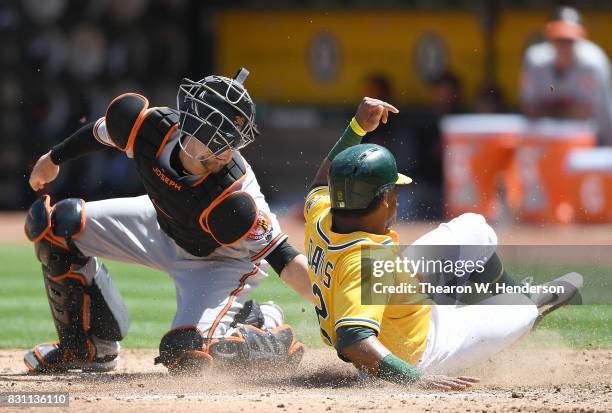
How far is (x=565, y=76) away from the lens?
1209cm

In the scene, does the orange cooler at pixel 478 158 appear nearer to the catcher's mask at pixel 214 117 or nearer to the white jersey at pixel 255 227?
the white jersey at pixel 255 227

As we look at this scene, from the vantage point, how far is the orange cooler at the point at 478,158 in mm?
12766

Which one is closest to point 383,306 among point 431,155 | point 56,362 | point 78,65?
point 56,362

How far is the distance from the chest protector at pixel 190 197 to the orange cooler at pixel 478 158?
6.85 meters

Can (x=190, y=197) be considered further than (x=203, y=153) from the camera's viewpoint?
Yes

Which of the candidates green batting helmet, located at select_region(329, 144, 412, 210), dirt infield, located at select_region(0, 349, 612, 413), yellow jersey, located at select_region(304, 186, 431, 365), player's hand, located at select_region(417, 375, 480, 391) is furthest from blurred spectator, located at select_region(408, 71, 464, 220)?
player's hand, located at select_region(417, 375, 480, 391)

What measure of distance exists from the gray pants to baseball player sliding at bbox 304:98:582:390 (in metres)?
0.68

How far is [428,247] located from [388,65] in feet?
31.5

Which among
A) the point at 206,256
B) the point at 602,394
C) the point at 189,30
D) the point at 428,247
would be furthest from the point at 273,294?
the point at 189,30

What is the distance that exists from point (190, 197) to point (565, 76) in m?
7.07

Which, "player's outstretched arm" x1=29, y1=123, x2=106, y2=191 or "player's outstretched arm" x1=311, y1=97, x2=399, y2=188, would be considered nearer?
"player's outstretched arm" x1=311, y1=97, x2=399, y2=188

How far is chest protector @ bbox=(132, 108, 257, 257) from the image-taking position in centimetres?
585

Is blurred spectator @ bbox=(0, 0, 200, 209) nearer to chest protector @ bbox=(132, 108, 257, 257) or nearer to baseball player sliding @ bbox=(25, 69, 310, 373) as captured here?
baseball player sliding @ bbox=(25, 69, 310, 373)

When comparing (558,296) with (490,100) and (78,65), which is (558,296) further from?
(78,65)
